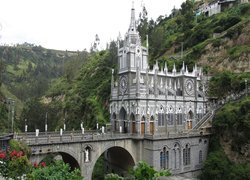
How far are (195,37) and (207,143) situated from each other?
40318mm

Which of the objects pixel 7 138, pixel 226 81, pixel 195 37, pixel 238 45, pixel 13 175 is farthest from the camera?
pixel 195 37

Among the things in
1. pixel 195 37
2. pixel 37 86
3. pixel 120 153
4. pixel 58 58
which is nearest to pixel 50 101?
pixel 37 86

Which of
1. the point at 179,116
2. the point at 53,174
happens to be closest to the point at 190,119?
the point at 179,116

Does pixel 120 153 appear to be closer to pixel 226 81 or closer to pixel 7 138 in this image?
pixel 7 138

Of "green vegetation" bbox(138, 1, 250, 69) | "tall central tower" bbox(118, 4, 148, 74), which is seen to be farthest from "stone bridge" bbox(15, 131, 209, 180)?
"green vegetation" bbox(138, 1, 250, 69)

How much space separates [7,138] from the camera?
28.2 m

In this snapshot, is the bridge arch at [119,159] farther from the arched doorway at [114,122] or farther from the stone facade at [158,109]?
the arched doorway at [114,122]

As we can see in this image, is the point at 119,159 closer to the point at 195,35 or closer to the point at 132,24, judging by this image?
the point at 132,24

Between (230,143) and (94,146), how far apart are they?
20.9 metres

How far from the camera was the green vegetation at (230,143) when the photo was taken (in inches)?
1510

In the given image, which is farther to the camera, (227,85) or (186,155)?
(227,85)

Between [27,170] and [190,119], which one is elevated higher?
[190,119]

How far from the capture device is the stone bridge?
31.3 meters

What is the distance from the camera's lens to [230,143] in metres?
41.3
